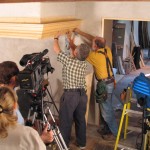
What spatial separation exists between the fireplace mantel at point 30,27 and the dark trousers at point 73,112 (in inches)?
29.4

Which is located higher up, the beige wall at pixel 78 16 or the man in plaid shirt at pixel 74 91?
the beige wall at pixel 78 16

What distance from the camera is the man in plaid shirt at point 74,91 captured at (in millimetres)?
2631

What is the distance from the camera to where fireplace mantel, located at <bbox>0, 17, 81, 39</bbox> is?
2369 mm

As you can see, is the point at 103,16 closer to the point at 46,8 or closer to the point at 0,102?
the point at 46,8

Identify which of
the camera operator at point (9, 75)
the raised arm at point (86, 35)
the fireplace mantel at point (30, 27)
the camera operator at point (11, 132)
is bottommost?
the camera operator at point (11, 132)

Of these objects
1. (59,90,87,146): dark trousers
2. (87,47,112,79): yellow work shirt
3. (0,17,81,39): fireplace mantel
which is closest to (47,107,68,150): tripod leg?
(59,90,87,146): dark trousers

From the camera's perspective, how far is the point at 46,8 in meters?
2.45

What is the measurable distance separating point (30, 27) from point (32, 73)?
0.65 m

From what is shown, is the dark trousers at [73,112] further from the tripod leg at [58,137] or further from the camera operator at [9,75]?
the camera operator at [9,75]

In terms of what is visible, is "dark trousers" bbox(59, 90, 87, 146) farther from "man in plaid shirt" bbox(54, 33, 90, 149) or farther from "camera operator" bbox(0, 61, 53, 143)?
"camera operator" bbox(0, 61, 53, 143)

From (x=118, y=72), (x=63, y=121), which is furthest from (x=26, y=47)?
(x=118, y=72)

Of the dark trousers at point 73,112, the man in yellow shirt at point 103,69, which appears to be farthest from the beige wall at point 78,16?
the dark trousers at point 73,112

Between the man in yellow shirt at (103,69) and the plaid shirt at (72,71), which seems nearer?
the plaid shirt at (72,71)

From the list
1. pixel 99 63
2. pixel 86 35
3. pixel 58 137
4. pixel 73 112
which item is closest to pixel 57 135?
pixel 58 137
